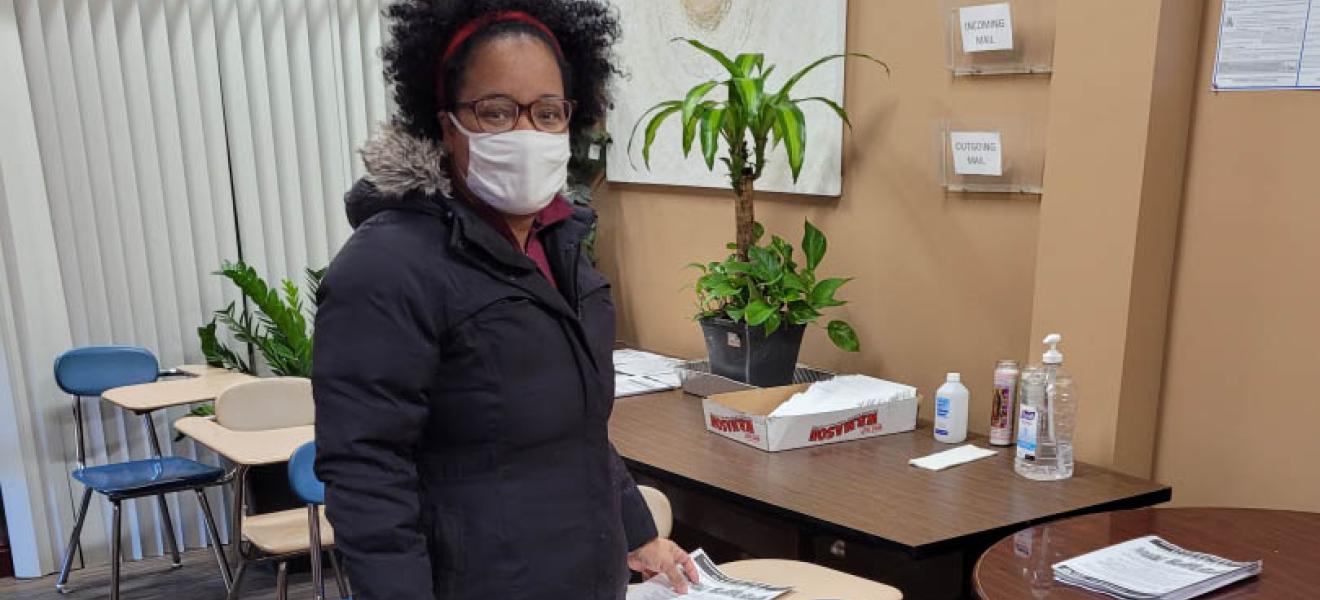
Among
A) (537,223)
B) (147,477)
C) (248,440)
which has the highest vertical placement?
(537,223)

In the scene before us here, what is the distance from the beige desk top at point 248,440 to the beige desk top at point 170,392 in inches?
7.4

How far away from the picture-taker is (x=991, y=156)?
86.7 inches

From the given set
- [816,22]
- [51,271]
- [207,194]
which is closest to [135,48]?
[207,194]

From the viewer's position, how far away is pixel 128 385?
320 centimetres

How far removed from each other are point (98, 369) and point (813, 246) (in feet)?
7.70

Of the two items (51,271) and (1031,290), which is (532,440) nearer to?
(1031,290)

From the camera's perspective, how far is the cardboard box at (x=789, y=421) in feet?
6.84

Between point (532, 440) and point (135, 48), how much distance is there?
283 cm

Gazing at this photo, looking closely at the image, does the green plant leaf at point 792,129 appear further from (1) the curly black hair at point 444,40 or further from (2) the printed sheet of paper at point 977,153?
(1) the curly black hair at point 444,40

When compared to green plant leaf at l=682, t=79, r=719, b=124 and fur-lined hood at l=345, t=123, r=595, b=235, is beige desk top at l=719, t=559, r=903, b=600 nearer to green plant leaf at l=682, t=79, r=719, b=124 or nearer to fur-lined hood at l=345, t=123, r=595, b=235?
fur-lined hood at l=345, t=123, r=595, b=235

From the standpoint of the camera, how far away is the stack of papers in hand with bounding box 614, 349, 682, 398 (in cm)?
268

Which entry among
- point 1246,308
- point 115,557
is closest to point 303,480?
point 115,557

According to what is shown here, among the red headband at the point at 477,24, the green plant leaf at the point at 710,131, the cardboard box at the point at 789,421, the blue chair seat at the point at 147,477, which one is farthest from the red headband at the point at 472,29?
the blue chair seat at the point at 147,477

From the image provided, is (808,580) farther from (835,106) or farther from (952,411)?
(835,106)
